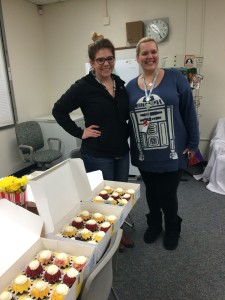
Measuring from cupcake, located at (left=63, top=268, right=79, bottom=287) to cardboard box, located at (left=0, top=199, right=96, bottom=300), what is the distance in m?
0.03

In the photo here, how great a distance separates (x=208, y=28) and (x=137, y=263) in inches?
123

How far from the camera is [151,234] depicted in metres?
2.10

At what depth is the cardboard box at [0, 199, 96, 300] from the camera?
0.89 m

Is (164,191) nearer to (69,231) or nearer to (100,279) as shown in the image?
(69,231)

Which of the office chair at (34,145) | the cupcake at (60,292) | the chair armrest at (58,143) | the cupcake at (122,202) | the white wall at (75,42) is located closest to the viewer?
the cupcake at (60,292)

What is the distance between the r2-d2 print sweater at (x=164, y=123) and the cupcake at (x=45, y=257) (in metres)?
0.96

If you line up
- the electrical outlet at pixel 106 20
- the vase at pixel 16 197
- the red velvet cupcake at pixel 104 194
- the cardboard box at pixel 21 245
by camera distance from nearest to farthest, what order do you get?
the cardboard box at pixel 21 245
the vase at pixel 16 197
the red velvet cupcake at pixel 104 194
the electrical outlet at pixel 106 20

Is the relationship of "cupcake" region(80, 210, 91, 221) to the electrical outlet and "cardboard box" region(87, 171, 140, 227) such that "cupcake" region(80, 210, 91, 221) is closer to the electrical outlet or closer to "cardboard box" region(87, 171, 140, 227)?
"cardboard box" region(87, 171, 140, 227)

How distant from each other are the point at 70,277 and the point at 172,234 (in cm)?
132

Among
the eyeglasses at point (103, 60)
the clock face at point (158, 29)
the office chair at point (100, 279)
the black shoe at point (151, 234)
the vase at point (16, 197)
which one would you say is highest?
the clock face at point (158, 29)

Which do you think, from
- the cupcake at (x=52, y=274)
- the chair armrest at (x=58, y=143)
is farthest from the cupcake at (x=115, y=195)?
the chair armrest at (x=58, y=143)

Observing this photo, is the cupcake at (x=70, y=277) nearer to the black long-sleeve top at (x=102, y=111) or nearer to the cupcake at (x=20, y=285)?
the cupcake at (x=20, y=285)

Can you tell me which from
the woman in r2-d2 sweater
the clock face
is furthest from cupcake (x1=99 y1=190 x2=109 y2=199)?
the clock face

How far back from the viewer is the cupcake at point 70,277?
0.86 m
